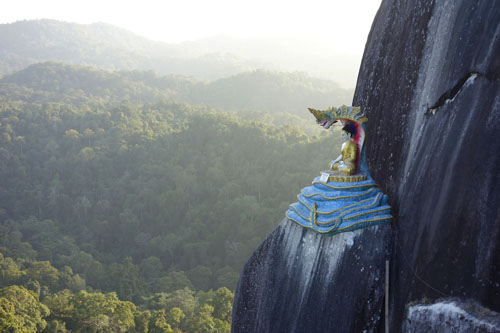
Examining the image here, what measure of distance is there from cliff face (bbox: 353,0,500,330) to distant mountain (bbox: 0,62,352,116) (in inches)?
2313

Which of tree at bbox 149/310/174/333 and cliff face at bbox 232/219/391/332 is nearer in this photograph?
cliff face at bbox 232/219/391/332

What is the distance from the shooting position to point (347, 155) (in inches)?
149

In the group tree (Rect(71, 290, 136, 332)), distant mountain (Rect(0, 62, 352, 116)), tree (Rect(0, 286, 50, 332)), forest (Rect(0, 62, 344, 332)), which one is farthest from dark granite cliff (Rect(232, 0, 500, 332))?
distant mountain (Rect(0, 62, 352, 116))

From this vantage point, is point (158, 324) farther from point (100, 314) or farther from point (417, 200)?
point (417, 200)

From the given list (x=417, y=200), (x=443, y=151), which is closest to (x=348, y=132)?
(x=417, y=200)

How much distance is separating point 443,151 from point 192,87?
76.7 metres

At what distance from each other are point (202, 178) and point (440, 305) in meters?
35.6

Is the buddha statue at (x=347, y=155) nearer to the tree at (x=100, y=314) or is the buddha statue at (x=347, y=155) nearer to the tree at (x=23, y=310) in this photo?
the tree at (x=23, y=310)

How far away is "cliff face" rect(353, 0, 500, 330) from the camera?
2574 millimetres

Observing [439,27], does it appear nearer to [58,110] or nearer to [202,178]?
[202,178]

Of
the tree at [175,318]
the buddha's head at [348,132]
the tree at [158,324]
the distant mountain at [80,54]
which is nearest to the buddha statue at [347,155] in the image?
the buddha's head at [348,132]

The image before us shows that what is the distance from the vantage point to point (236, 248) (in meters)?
29.0

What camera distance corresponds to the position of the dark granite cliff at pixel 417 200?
2.62 meters

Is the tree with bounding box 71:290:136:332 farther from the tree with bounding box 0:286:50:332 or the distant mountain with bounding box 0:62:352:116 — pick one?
the distant mountain with bounding box 0:62:352:116
